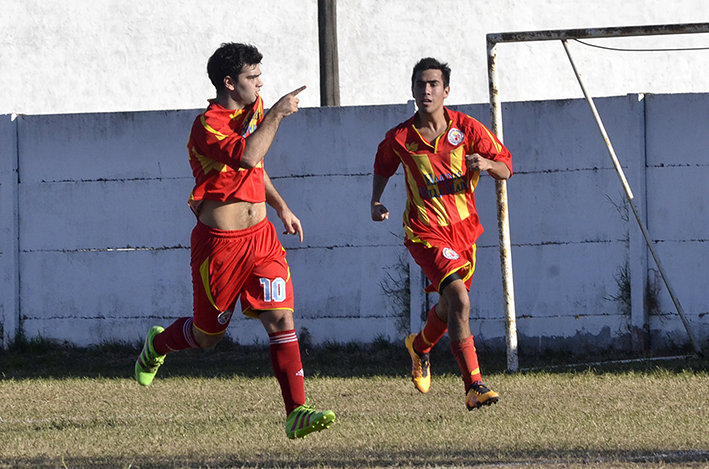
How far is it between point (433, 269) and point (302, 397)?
1.37m

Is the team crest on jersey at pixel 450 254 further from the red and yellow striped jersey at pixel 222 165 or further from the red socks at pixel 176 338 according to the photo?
the red socks at pixel 176 338

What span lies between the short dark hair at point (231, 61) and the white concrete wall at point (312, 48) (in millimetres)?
10823

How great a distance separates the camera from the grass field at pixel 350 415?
458 centimetres

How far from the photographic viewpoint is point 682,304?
789 centimetres

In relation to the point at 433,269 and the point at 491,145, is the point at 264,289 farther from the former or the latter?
the point at 491,145

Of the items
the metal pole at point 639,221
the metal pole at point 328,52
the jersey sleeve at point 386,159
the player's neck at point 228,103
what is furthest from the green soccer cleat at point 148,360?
the metal pole at point 328,52

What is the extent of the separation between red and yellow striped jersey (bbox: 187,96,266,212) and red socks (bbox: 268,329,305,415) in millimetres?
694

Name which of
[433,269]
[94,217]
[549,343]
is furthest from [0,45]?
[433,269]

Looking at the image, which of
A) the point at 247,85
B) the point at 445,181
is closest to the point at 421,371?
the point at 445,181

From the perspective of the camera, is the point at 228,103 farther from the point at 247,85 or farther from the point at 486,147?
the point at 486,147

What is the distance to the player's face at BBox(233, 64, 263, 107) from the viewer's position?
5.01 meters

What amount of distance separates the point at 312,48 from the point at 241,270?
11.3 meters

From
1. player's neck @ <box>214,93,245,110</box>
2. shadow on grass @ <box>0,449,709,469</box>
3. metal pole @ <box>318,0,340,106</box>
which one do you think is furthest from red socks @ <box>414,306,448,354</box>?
metal pole @ <box>318,0,340,106</box>

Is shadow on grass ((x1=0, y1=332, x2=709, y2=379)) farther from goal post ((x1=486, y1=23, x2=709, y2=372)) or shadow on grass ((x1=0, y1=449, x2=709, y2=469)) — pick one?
shadow on grass ((x1=0, y1=449, x2=709, y2=469))
